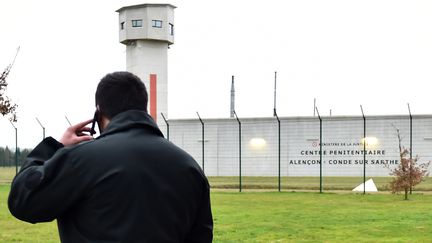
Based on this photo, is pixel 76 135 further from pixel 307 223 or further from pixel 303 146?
pixel 303 146

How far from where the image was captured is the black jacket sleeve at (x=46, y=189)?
75.4 inches

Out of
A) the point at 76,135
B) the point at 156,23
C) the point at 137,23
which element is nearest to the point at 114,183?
the point at 76,135

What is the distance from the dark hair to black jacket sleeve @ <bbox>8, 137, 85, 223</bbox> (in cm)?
24

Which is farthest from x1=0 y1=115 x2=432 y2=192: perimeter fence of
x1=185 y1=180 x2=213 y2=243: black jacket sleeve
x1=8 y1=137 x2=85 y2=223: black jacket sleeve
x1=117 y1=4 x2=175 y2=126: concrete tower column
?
x1=8 y1=137 x2=85 y2=223: black jacket sleeve

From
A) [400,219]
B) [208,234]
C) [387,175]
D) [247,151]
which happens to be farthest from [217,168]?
[208,234]

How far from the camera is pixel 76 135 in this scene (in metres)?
2.17

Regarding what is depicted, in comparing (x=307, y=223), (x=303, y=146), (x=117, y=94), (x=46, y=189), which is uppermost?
(x=117, y=94)

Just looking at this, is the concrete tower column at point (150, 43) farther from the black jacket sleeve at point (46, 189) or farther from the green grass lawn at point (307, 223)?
the black jacket sleeve at point (46, 189)

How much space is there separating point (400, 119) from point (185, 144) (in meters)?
14.5

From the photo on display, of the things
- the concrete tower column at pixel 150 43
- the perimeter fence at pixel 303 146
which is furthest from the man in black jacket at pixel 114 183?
the concrete tower column at pixel 150 43

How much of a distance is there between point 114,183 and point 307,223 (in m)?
11.5

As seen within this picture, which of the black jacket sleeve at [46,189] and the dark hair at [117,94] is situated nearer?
the black jacket sleeve at [46,189]

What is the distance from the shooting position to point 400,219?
540 inches

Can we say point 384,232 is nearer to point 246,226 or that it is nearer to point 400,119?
point 246,226
